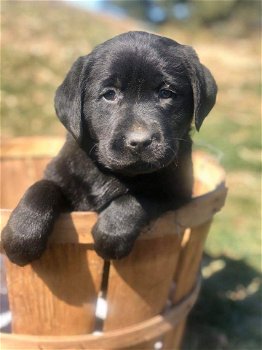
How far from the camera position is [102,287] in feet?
8.45

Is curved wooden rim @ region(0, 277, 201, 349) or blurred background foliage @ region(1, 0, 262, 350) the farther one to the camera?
blurred background foliage @ region(1, 0, 262, 350)

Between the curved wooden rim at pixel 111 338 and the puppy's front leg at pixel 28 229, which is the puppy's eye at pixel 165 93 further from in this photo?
the curved wooden rim at pixel 111 338

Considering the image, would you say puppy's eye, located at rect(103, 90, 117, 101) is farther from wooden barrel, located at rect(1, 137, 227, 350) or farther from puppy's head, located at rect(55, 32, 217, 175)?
wooden barrel, located at rect(1, 137, 227, 350)

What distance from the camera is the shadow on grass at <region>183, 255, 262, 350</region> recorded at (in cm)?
346

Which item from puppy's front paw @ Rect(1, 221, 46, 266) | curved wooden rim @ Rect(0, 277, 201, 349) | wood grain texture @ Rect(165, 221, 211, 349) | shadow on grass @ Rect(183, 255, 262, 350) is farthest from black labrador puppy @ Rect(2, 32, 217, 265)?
shadow on grass @ Rect(183, 255, 262, 350)

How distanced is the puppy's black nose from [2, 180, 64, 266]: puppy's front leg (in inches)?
17.0

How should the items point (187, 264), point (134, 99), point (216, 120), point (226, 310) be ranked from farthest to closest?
point (216, 120) < point (226, 310) < point (187, 264) < point (134, 99)

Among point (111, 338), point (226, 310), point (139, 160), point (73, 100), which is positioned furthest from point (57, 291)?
point (226, 310)

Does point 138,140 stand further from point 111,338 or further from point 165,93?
point 111,338

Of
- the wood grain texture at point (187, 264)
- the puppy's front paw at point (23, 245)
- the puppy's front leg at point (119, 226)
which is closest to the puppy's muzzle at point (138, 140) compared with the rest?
the puppy's front leg at point (119, 226)

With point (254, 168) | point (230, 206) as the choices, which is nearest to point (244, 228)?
point (230, 206)

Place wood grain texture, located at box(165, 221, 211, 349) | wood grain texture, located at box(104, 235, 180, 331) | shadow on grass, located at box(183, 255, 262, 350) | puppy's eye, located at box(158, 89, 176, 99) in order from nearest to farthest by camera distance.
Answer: wood grain texture, located at box(104, 235, 180, 331), puppy's eye, located at box(158, 89, 176, 99), wood grain texture, located at box(165, 221, 211, 349), shadow on grass, located at box(183, 255, 262, 350)

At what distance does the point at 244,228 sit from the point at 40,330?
9.47 ft

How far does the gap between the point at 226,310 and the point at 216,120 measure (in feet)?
16.6
